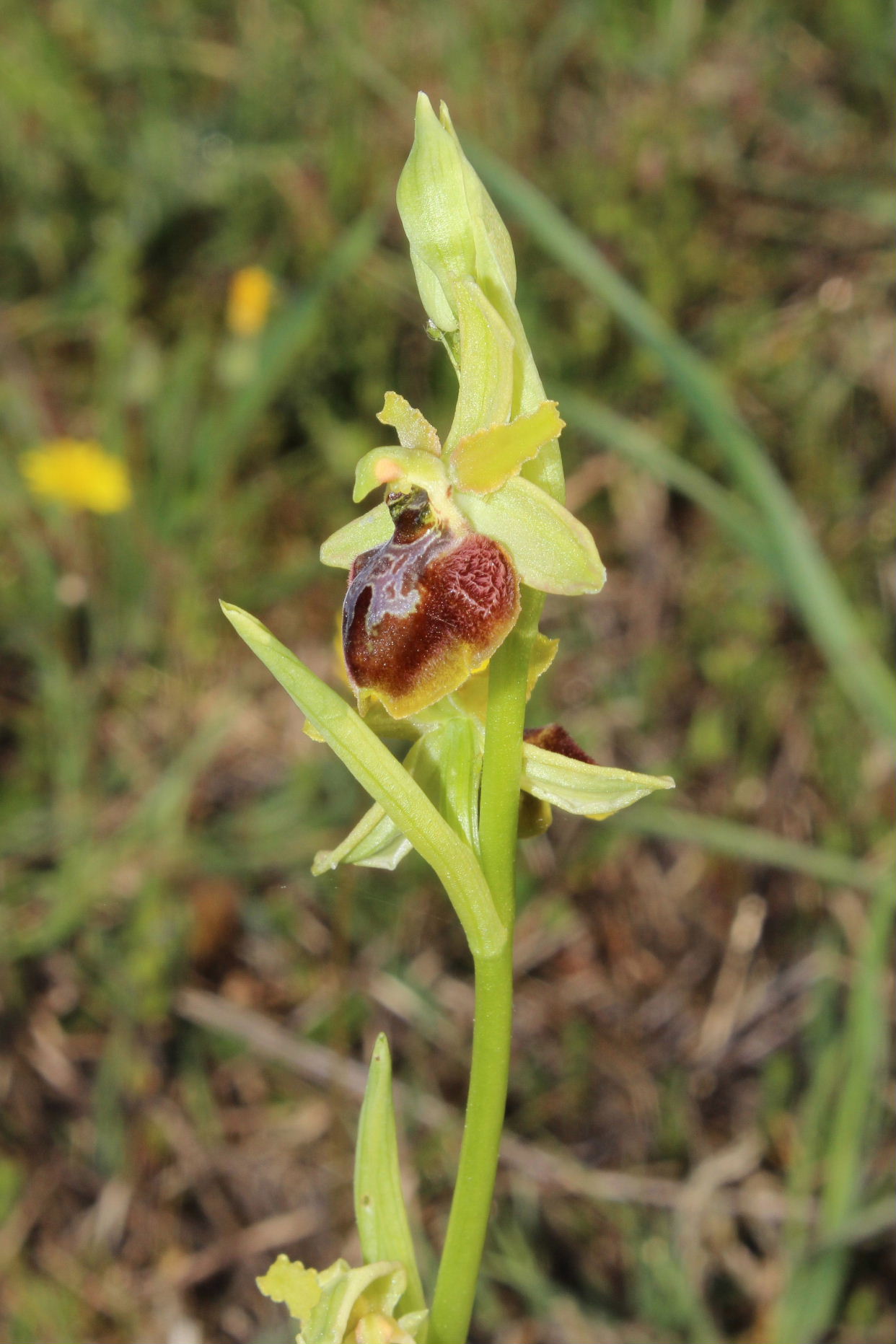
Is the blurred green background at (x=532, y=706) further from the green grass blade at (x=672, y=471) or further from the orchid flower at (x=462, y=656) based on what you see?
the orchid flower at (x=462, y=656)

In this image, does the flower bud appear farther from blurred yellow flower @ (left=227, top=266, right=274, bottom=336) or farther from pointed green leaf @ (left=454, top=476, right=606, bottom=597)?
blurred yellow flower @ (left=227, top=266, right=274, bottom=336)

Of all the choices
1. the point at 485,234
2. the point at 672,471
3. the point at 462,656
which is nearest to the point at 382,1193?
the point at 462,656

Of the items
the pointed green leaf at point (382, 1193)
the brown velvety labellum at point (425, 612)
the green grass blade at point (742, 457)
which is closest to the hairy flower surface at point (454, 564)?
the brown velvety labellum at point (425, 612)

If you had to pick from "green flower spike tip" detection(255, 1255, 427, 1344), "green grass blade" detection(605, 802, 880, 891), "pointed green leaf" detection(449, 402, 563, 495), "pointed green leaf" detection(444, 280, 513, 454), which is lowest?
"green grass blade" detection(605, 802, 880, 891)

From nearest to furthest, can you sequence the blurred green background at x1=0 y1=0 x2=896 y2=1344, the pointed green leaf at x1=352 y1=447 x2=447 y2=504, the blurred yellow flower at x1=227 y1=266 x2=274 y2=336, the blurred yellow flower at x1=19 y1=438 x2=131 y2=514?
the pointed green leaf at x1=352 y1=447 x2=447 y2=504 → the blurred green background at x1=0 y1=0 x2=896 y2=1344 → the blurred yellow flower at x1=19 y1=438 x2=131 y2=514 → the blurred yellow flower at x1=227 y1=266 x2=274 y2=336

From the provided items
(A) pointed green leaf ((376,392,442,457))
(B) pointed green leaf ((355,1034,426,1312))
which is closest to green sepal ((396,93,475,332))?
(A) pointed green leaf ((376,392,442,457))

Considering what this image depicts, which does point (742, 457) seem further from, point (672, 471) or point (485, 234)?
point (485, 234)

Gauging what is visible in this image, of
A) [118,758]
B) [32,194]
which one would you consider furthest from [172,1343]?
[32,194]
